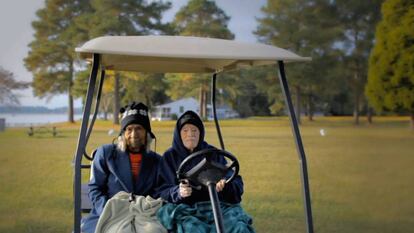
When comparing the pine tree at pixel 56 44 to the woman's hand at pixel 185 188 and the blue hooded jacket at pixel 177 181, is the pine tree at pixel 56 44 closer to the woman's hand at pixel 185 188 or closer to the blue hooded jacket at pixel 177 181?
the blue hooded jacket at pixel 177 181

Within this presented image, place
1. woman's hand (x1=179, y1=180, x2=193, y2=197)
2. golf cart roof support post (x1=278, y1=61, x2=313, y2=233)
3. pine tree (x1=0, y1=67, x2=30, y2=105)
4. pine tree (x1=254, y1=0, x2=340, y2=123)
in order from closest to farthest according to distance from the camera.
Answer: woman's hand (x1=179, y1=180, x2=193, y2=197), golf cart roof support post (x1=278, y1=61, x2=313, y2=233), pine tree (x1=0, y1=67, x2=30, y2=105), pine tree (x1=254, y1=0, x2=340, y2=123)

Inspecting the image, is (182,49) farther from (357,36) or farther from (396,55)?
(357,36)

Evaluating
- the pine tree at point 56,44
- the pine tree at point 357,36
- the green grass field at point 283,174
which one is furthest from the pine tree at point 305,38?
the pine tree at point 56,44

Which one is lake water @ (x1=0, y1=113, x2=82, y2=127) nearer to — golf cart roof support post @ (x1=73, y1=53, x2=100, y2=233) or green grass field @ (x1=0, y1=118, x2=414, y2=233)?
green grass field @ (x1=0, y1=118, x2=414, y2=233)

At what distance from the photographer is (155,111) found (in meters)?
11.4

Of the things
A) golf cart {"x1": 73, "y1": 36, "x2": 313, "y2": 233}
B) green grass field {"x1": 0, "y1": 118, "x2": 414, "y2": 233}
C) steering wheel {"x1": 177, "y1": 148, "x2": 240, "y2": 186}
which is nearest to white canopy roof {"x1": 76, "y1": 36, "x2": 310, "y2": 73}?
golf cart {"x1": 73, "y1": 36, "x2": 313, "y2": 233}

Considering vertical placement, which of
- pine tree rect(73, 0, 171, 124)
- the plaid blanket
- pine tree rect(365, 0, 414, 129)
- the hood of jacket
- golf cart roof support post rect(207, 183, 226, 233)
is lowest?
the plaid blanket

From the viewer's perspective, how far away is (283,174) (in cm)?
852

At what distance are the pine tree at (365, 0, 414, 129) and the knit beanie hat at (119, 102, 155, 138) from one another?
7560 millimetres

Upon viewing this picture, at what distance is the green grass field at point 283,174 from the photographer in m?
6.07

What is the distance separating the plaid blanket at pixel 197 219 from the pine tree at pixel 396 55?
7593mm

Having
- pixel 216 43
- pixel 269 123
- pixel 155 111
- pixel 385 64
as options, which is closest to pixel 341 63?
pixel 385 64

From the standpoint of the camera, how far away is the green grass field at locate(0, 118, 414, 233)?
6.07 meters

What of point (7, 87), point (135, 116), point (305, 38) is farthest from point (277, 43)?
point (135, 116)
